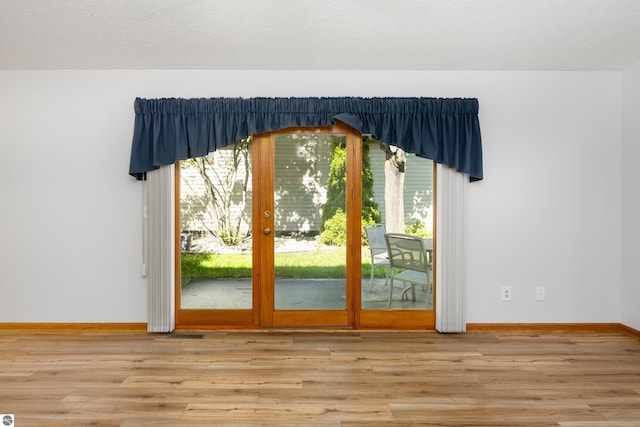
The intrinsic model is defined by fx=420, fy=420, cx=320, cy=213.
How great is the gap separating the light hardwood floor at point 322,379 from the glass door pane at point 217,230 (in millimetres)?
376

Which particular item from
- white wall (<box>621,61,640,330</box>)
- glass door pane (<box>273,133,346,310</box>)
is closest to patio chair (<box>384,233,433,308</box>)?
glass door pane (<box>273,133,346,310</box>)

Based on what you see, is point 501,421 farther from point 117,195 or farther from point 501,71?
point 117,195

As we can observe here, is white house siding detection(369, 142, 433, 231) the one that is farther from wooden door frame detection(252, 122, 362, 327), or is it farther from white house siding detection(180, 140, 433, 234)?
wooden door frame detection(252, 122, 362, 327)

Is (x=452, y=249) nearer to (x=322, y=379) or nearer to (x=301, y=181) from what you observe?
(x=301, y=181)

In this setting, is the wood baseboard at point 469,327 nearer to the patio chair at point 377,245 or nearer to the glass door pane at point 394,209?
the glass door pane at point 394,209

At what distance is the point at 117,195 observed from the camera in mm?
3742

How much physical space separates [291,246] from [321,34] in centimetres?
179

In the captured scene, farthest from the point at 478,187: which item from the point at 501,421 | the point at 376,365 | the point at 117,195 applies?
the point at 117,195

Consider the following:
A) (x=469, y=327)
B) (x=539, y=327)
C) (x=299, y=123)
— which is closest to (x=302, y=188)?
(x=299, y=123)

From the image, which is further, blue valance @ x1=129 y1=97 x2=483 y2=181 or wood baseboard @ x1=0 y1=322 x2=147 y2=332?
wood baseboard @ x1=0 y1=322 x2=147 y2=332

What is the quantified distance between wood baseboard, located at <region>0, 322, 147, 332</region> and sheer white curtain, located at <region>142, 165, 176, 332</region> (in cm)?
18

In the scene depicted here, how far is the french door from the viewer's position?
3768 millimetres

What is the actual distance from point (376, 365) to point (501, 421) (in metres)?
0.94

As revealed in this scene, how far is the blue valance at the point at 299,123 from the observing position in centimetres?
364
